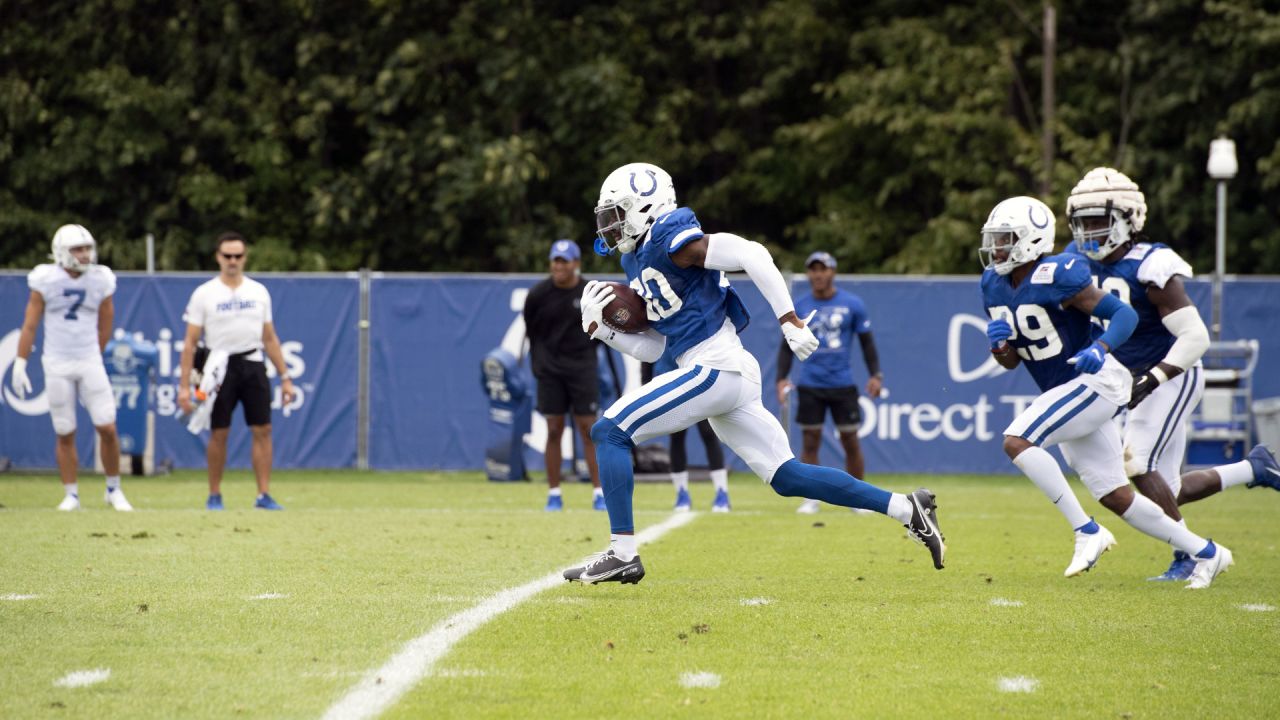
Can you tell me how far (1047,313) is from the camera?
22.6 feet

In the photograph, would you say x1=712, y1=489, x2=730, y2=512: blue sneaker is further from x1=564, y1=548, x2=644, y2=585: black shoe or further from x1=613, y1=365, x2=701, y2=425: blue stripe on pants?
x1=613, y1=365, x2=701, y2=425: blue stripe on pants

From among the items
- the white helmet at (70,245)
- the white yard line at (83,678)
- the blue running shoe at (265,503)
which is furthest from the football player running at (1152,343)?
the white helmet at (70,245)

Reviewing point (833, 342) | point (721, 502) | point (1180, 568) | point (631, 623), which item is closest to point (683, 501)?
point (721, 502)

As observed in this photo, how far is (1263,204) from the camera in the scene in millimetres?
20703

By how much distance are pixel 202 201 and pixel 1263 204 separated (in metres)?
14.3

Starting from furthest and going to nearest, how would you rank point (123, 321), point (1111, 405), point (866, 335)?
point (123, 321)
point (866, 335)
point (1111, 405)

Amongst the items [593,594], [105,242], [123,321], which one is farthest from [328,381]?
[593,594]

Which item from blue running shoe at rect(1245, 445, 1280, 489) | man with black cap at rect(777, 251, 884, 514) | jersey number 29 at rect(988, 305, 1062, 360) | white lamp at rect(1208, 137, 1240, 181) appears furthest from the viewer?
white lamp at rect(1208, 137, 1240, 181)

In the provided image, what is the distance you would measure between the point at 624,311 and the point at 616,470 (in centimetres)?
65

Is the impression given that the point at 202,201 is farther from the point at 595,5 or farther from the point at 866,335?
the point at 866,335

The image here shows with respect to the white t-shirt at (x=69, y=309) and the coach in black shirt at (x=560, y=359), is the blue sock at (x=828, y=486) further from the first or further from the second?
the white t-shirt at (x=69, y=309)

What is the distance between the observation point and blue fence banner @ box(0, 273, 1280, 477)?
15.4 metres

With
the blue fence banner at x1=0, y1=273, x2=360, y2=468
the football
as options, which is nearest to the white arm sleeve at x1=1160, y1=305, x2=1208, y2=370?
the football

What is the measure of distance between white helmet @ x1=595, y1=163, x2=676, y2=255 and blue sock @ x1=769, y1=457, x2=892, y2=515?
115 cm
